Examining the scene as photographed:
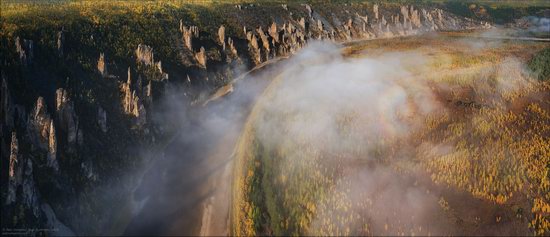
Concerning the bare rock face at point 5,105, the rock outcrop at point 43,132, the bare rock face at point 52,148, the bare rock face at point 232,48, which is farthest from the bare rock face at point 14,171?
the bare rock face at point 232,48

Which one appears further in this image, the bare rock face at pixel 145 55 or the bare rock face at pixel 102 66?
the bare rock face at pixel 145 55

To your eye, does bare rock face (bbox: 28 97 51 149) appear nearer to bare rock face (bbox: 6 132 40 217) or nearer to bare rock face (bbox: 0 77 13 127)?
bare rock face (bbox: 0 77 13 127)

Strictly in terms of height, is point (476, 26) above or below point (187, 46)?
below

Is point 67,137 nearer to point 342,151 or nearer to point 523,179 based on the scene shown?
point 342,151

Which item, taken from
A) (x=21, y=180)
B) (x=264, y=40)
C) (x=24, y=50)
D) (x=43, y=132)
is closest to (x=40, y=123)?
(x=43, y=132)

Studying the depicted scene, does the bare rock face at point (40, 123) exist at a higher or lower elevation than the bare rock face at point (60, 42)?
lower

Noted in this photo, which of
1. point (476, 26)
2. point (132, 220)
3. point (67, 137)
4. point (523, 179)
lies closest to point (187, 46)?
point (67, 137)

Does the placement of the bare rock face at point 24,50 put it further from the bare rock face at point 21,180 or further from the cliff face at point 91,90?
the bare rock face at point 21,180
